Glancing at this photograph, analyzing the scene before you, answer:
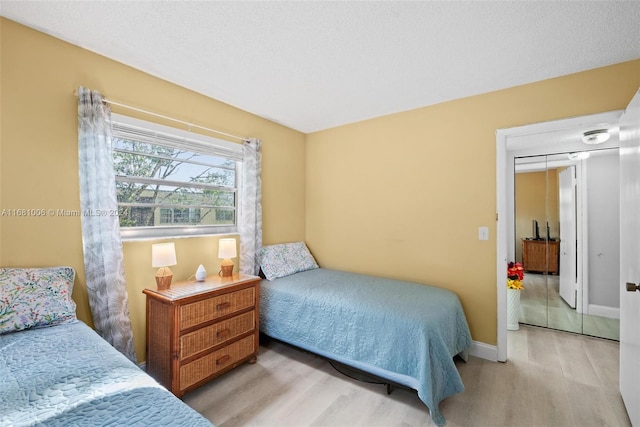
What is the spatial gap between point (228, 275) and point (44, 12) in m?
2.11

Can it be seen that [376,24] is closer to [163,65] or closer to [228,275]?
[163,65]

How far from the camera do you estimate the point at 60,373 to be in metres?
1.08

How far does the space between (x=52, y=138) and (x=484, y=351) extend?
3.75 meters

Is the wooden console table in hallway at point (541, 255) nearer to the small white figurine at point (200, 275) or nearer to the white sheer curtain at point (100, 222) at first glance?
the small white figurine at point (200, 275)

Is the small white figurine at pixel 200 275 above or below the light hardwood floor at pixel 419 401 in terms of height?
above

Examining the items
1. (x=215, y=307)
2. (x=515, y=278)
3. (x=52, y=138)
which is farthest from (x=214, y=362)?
(x=515, y=278)

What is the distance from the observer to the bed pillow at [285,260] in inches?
118

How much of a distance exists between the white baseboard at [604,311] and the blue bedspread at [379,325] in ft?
7.15

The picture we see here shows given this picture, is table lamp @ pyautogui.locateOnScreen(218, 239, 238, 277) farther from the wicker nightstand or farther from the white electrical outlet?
the white electrical outlet

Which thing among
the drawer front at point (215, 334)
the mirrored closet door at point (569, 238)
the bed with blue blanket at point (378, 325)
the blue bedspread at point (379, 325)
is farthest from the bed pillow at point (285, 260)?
the mirrored closet door at point (569, 238)

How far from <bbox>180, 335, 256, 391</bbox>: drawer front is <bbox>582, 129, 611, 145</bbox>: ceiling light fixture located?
3829 mm

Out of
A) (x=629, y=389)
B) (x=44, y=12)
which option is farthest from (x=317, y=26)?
(x=629, y=389)

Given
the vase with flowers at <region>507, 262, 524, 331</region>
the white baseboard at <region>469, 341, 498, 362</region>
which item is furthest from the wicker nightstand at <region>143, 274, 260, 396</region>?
the vase with flowers at <region>507, 262, 524, 331</region>

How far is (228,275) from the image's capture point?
259 cm
